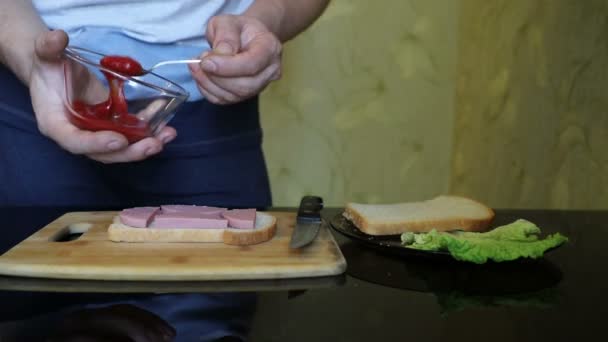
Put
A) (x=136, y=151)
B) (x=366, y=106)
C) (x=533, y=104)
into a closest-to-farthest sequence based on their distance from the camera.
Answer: (x=136, y=151), (x=533, y=104), (x=366, y=106)

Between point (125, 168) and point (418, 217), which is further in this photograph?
point (125, 168)

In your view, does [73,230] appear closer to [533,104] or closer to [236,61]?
[236,61]

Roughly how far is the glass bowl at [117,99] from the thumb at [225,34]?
70 millimetres

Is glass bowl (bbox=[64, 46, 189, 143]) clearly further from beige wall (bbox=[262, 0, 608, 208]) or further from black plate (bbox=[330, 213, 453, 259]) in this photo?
beige wall (bbox=[262, 0, 608, 208])

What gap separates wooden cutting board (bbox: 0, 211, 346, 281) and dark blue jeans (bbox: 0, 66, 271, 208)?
0.22 m

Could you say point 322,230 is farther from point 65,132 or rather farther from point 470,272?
point 65,132

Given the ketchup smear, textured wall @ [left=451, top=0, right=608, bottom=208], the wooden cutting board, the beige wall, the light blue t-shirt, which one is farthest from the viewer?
the beige wall

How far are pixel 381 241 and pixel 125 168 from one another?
412 millimetres

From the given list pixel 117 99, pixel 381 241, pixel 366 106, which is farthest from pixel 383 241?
pixel 366 106

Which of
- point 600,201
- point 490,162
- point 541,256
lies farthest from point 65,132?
point 490,162

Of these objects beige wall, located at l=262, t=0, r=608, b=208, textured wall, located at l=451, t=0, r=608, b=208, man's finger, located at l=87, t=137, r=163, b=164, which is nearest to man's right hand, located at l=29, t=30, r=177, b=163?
man's finger, located at l=87, t=137, r=163, b=164

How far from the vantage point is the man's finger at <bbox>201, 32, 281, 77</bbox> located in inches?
29.1

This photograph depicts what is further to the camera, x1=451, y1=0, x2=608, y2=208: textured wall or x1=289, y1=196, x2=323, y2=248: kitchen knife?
x1=451, y1=0, x2=608, y2=208: textured wall

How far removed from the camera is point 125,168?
3.05 feet
